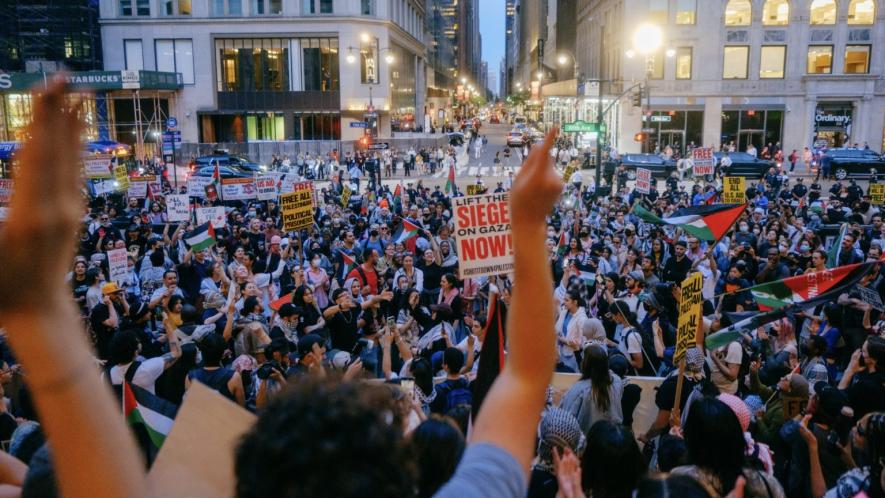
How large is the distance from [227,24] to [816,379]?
56.6m

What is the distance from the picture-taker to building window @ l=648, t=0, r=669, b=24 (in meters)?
46.2

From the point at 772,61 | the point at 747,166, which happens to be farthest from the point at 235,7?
the point at 747,166

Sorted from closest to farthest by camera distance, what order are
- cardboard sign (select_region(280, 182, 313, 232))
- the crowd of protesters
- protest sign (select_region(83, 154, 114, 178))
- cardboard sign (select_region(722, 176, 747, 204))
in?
the crowd of protesters → cardboard sign (select_region(280, 182, 313, 232)) → cardboard sign (select_region(722, 176, 747, 204)) → protest sign (select_region(83, 154, 114, 178))

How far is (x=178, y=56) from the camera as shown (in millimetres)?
56156

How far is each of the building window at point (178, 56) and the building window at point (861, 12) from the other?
47482 mm

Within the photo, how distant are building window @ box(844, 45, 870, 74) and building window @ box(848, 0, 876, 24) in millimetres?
1615

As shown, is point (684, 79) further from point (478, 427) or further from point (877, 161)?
point (478, 427)

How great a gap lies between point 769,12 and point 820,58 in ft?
15.3

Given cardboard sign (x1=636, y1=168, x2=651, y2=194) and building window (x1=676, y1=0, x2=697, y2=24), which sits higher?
building window (x1=676, y1=0, x2=697, y2=24)

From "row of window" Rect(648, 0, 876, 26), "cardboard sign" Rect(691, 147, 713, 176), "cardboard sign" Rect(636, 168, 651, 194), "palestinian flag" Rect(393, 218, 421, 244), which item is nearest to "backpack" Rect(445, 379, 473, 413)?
"palestinian flag" Rect(393, 218, 421, 244)

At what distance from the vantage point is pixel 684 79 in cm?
4709

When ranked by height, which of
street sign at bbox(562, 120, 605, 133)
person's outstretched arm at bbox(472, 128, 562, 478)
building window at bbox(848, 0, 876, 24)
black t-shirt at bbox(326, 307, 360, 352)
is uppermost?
building window at bbox(848, 0, 876, 24)

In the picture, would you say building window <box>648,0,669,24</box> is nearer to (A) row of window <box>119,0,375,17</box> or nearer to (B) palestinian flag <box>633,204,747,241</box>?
(A) row of window <box>119,0,375,17</box>

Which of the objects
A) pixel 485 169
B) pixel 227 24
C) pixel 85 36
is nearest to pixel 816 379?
pixel 485 169
